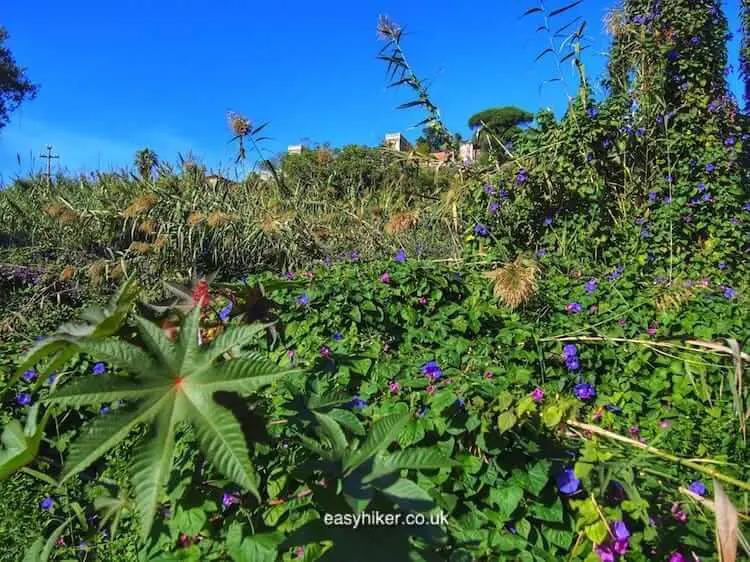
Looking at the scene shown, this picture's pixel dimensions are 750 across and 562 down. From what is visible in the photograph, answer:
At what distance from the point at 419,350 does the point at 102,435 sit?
7.14ft

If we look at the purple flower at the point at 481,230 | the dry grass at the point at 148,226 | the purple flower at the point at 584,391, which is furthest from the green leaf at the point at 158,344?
the dry grass at the point at 148,226

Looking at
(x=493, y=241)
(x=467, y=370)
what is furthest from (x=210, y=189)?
(x=467, y=370)

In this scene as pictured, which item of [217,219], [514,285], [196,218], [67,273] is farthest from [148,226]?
[514,285]

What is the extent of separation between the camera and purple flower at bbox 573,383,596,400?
2.70m

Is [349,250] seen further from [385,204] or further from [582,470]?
[582,470]

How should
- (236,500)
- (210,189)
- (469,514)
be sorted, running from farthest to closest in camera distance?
(210,189)
(469,514)
(236,500)

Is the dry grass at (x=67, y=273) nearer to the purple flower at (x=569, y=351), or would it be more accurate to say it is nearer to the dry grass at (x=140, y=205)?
the dry grass at (x=140, y=205)

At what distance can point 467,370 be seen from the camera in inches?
90.0

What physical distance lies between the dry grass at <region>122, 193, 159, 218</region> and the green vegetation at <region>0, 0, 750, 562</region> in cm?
3

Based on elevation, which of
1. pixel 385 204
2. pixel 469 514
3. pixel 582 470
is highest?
pixel 385 204

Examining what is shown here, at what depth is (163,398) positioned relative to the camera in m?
0.78

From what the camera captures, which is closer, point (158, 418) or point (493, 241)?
point (158, 418)

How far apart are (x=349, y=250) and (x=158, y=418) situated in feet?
17.9

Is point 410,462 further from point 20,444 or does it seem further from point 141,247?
point 141,247
